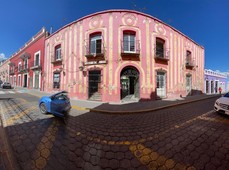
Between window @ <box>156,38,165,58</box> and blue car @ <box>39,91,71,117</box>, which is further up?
window @ <box>156,38,165,58</box>

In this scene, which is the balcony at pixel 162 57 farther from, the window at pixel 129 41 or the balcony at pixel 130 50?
the window at pixel 129 41

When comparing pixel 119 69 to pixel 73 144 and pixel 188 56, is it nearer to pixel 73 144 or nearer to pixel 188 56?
pixel 73 144

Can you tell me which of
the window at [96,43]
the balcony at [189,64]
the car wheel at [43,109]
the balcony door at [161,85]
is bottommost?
the car wheel at [43,109]

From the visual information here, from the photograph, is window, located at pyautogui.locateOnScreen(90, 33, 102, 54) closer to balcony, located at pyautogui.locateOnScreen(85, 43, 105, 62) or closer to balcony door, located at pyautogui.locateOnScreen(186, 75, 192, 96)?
balcony, located at pyautogui.locateOnScreen(85, 43, 105, 62)

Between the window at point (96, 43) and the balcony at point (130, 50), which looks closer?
the balcony at point (130, 50)

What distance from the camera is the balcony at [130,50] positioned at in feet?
32.2

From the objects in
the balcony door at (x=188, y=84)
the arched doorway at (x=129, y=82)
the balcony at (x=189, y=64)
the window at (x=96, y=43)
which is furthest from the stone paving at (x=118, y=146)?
the balcony at (x=189, y=64)

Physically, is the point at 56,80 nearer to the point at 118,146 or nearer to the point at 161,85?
the point at 161,85

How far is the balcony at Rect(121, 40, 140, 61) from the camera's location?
32.2ft

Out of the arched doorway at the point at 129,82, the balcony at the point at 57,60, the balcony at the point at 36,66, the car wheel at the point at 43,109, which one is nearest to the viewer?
the car wheel at the point at 43,109

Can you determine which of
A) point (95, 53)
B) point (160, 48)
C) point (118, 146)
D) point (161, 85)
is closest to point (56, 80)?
point (95, 53)

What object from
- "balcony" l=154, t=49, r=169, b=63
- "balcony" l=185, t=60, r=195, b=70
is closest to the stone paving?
"balcony" l=154, t=49, r=169, b=63

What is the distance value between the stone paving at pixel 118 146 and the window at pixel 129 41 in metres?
7.94

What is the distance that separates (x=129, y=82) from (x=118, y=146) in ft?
26.1
